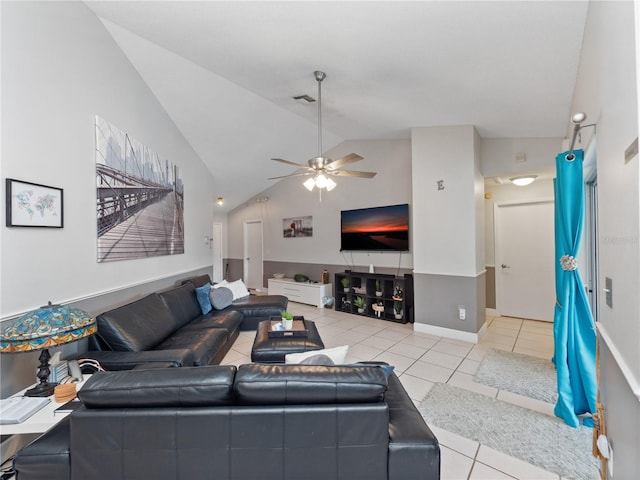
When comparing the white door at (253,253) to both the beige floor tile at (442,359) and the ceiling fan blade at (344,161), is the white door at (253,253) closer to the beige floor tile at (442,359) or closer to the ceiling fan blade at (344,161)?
the ceiling fan blade at (344,161)

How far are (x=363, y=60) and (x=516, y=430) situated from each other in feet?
10.7

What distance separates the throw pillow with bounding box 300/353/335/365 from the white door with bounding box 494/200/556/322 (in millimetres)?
4636

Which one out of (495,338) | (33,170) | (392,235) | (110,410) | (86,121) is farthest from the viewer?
(392,235)

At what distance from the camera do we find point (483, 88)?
114 inches

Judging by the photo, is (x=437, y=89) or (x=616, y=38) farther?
(x=437, y=89)

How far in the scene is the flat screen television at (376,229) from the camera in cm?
509

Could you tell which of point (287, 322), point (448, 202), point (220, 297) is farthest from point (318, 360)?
point (448, 202)

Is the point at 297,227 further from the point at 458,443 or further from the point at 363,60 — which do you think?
the point at 458,443

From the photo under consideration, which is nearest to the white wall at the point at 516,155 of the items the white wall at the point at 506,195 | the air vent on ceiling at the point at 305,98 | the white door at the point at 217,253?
the white wall at the point at 506,195

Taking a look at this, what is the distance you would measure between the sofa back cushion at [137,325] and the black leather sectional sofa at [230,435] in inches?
45.5

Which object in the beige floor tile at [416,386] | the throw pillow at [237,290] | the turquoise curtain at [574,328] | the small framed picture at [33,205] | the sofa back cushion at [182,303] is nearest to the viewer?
the small framed picture at [33,205]

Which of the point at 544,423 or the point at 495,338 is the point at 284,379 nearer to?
the point at 544,423

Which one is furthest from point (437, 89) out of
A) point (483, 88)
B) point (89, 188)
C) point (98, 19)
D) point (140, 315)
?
point (140, 315)

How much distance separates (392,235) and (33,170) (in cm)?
461
